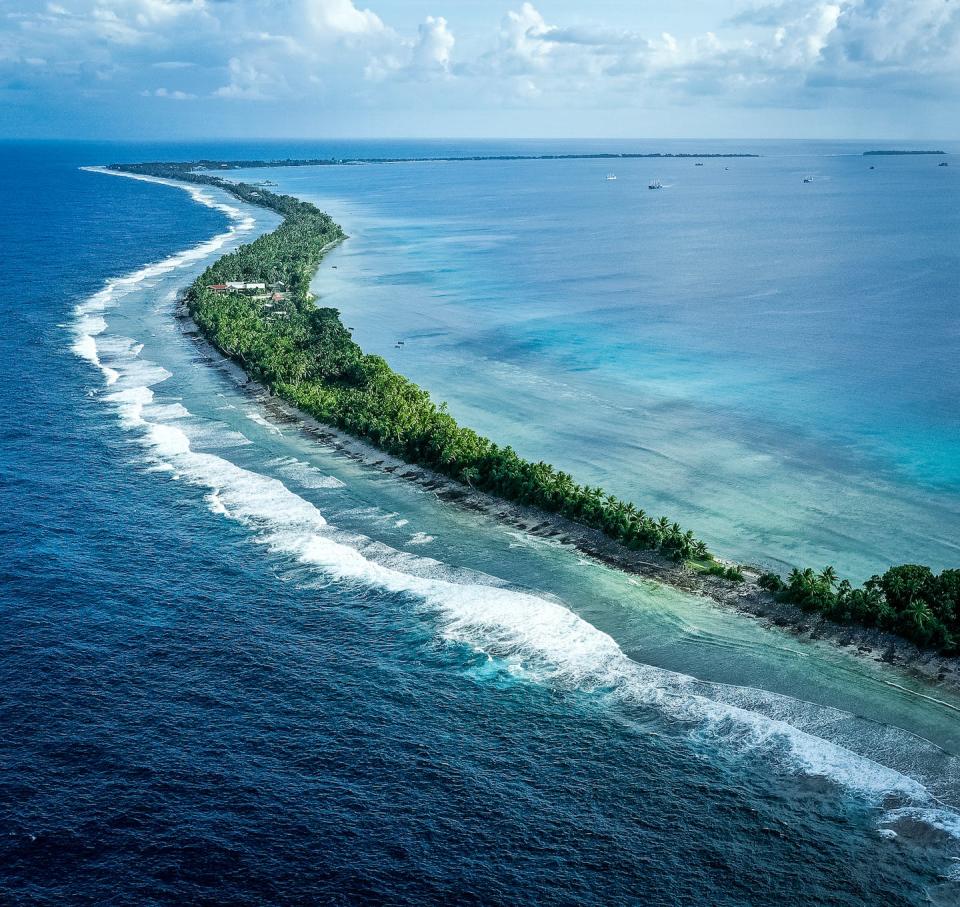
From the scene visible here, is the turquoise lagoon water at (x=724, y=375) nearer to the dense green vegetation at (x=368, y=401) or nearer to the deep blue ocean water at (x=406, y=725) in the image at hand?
the dense green vegetation at (x=368, y=401)

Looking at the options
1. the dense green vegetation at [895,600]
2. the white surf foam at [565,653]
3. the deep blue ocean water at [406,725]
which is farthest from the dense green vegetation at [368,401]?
the white surf foam at [565,653]

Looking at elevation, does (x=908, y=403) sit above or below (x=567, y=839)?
above

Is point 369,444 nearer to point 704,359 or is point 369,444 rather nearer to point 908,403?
point 704,359

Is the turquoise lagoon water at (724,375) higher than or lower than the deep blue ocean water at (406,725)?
higher

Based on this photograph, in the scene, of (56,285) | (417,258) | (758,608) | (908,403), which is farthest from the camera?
(417,258)

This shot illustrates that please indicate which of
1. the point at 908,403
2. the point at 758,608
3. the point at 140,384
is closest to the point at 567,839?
→ the point at 758,608

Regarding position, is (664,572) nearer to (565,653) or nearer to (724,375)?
(565,653)
